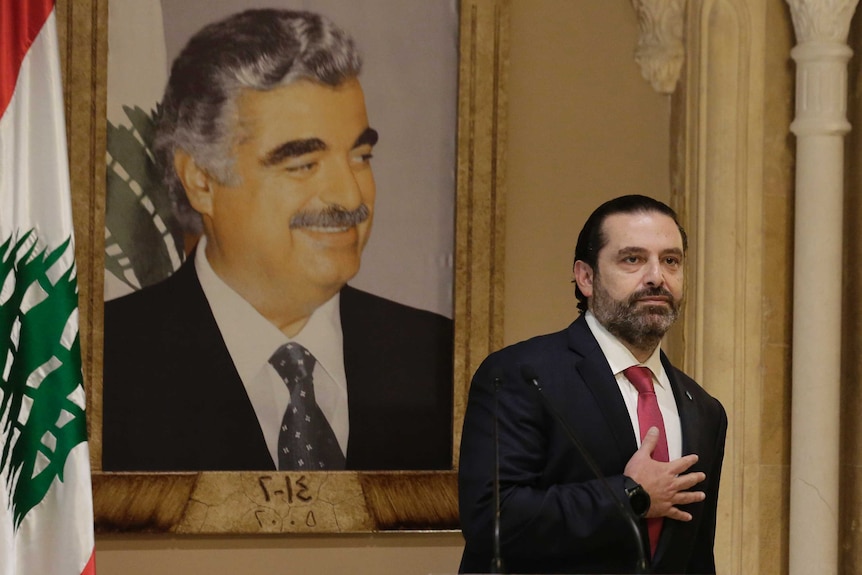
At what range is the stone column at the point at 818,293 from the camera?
4.64m

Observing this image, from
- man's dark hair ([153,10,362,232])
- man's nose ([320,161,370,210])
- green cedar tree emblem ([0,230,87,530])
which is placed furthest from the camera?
man's nose ([320,161,370,210])

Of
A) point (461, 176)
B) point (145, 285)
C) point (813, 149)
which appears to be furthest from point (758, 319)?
point (145, 285)

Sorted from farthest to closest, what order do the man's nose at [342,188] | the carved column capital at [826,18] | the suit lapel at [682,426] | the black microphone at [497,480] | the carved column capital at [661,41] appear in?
1. the carved column capital at [661,41]
2. the carved column capital at [826,18]
3. the man's nose at [342,188]
4. the suit lapel at [682,426]
5. the black microphone at [497,480]

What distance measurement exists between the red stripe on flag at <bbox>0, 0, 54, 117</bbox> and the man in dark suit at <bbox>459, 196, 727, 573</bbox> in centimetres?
172

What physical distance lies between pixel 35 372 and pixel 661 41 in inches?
104

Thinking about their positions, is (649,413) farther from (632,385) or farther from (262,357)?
(262,357)

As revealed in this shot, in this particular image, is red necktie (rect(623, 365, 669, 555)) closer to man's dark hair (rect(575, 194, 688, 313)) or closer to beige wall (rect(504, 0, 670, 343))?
man's dark hair (rect(575, 194, 688, 313))

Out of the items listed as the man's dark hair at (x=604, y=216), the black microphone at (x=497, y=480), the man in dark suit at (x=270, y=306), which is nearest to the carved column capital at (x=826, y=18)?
the man in dark suit at (x=270, y=306)

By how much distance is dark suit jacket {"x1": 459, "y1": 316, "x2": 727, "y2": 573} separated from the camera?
2680mm

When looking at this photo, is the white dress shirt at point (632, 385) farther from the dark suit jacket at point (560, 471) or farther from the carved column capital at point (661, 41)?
the carved column capital at point (661, 41)

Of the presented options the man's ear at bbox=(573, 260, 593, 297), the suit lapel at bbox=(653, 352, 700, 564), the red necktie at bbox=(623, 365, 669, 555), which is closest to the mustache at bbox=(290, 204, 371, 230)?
the man's ear at bbox=(573, 260, 593, 297)

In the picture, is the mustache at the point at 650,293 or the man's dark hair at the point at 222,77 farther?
the man's dark hair at the point at 222,77

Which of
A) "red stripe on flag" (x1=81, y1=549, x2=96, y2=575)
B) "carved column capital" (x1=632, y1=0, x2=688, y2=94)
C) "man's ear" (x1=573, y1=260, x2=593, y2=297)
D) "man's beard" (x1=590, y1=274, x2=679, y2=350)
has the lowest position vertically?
"red stripe on flag" (x1=81, y1=549, x2=96, y2=575)

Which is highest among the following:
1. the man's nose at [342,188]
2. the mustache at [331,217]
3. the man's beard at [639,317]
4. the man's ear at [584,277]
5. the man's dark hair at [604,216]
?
the man's nose at [342,188]
